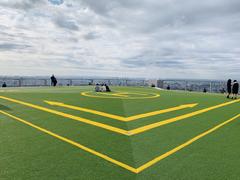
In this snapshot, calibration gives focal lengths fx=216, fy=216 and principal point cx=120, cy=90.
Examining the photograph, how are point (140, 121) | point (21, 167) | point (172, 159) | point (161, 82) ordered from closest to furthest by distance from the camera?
1. point (21, 167)
2. point (172, 159)
3. point (140, 121)
4. point (161, 82)

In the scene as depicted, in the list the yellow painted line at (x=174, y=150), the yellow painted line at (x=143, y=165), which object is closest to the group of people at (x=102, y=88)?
the yellow painted line at (x=143, y=165)

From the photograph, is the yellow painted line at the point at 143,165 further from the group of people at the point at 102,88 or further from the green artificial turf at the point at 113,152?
the group of people at the point at 102,88

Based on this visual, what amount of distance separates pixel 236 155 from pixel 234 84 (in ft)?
45.5

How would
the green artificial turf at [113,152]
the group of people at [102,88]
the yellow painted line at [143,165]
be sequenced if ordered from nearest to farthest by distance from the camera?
the green artificial turf at [113,152] < the yellow painted line at [143,165] < the group of people at [102,88]

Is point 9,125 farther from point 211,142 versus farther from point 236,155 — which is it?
point 236,155

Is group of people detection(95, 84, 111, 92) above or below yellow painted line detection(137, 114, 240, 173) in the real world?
above

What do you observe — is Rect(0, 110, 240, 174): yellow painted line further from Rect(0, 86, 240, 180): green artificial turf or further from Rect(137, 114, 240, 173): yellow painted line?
Rect(0, 86, 240, 180): green artificial turf

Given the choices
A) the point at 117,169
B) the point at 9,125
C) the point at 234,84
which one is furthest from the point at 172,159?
the point at 234,84

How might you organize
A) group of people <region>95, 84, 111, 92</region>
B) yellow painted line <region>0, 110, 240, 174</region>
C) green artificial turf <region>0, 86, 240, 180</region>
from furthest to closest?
group of people <region>95, 84, 111, 92</region> → yellow painted line <region>0, 110, 240, 174</region> → green artificial turf <region>0, 86, 240, 180</region>

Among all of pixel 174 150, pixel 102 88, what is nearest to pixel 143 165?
pixel 174 150

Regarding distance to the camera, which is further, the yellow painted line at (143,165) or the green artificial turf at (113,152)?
the yellow painted line at (143,165)

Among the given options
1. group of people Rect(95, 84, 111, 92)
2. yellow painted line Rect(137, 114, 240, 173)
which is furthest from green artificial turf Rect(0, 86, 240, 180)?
group of people Rect(95, 84, 111, 92)

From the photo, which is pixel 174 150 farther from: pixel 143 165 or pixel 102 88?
pixel 102 88

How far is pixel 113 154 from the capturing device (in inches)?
188
